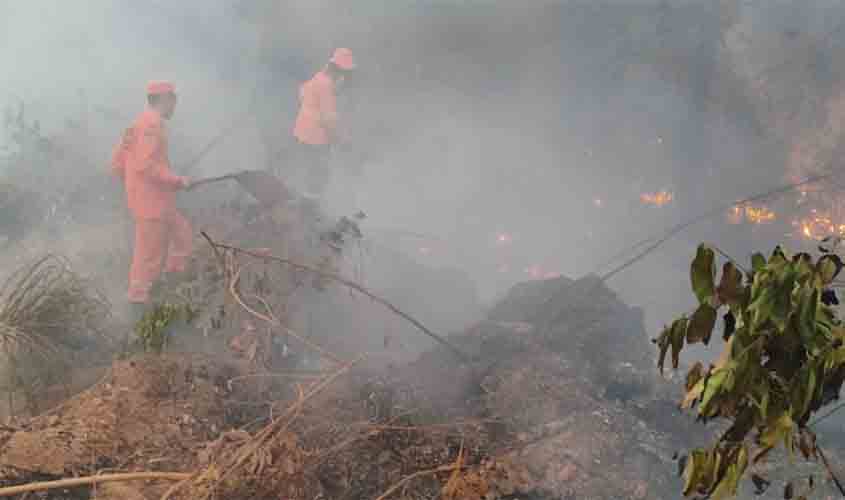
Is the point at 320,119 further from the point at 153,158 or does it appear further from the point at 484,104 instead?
the point at 484,104

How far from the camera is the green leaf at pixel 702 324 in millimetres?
1417

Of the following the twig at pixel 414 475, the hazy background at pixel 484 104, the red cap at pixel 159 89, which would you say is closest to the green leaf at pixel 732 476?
the twig at pixel 414 475

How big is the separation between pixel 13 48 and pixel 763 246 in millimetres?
12187

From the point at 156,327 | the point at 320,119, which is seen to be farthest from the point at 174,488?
the point at 320,119

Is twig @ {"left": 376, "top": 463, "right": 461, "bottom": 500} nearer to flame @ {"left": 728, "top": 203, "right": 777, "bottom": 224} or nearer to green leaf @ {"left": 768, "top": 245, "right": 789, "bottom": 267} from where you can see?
green leaf @ {"left": 768, "top": 245, "right": 789, "bottom": 267}

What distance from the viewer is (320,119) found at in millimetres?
7379

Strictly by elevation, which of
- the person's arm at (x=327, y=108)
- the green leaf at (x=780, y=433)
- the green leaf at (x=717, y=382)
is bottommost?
the green leaf at (x=780, y=433)

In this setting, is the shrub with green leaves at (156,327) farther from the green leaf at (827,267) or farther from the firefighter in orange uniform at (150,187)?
the green leaf at (827,267)

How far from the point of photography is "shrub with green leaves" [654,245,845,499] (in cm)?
126

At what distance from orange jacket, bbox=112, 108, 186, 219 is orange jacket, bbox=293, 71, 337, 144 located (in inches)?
89.2

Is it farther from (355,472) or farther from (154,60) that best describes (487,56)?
(355,472)

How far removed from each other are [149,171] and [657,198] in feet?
25.8

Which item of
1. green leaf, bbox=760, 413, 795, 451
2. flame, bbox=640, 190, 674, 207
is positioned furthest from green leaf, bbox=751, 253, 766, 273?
flame, bbox=640, 190, 674, 207

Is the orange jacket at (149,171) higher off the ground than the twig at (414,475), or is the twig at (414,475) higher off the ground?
the orange jacket at (149,171)
